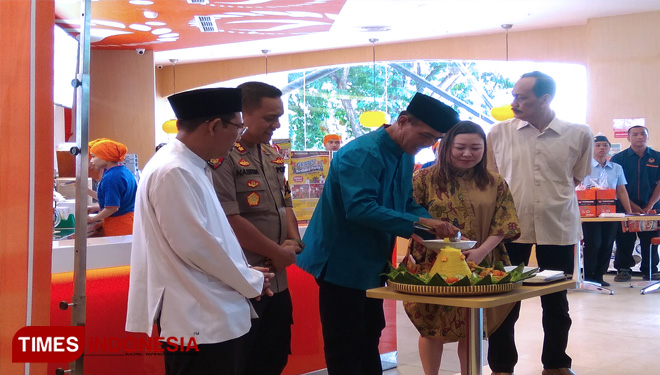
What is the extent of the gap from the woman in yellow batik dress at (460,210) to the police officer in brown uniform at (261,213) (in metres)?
0.80

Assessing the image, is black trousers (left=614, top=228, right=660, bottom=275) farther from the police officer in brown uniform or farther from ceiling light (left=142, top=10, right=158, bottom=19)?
the police officer in brown uniform

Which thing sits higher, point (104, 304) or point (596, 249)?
point (104, 304)

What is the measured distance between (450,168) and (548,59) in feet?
32.5

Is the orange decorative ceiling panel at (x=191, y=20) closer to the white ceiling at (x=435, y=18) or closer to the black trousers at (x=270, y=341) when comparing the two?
the white ceiling at (x=435, y=18)

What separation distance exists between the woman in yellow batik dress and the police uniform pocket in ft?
2.98

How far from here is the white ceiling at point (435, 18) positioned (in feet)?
35.4

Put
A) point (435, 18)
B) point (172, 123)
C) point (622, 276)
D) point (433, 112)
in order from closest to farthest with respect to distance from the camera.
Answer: point (433, 112) < point (622, 276) < point (435, 18) < point (172, 123)

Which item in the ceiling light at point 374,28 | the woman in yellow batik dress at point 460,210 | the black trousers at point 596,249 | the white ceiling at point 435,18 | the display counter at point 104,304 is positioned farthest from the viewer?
the ceiling light at point 374,28

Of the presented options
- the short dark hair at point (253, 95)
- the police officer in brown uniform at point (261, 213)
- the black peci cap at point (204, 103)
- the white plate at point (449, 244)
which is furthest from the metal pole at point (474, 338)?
the black peci cap at point (204, 103)

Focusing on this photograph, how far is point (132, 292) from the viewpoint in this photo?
2.09 metres

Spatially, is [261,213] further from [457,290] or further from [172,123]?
[172,123]

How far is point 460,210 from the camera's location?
11.3 ft

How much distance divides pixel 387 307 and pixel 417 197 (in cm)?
151

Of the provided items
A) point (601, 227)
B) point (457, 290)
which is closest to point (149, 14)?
point (601, 227)
